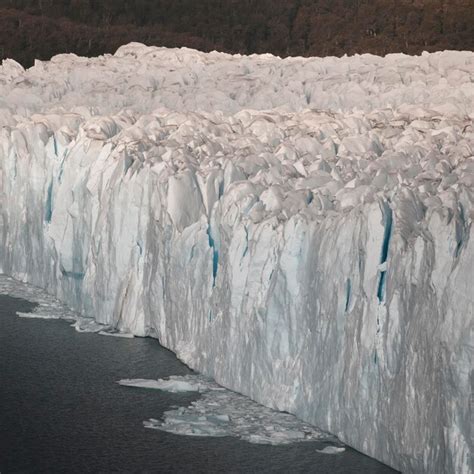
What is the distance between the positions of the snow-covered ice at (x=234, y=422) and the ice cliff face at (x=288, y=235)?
0.15 metres

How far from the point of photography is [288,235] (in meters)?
9.07

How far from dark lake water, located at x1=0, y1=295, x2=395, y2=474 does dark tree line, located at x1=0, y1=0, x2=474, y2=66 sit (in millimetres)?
20373

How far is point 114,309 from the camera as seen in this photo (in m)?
12.1

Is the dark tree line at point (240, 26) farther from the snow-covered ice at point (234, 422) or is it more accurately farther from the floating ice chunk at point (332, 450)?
the floating ice chunk at point (332, 450)

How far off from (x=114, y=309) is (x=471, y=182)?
16.1 feet

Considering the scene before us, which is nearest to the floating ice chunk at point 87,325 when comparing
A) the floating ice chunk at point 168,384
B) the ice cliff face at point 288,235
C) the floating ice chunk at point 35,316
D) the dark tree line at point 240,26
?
the ice cliff face at point 288,235

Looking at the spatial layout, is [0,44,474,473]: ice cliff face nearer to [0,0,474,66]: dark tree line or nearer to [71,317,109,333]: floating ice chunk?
[71,317,109,333]: floating ice chunk

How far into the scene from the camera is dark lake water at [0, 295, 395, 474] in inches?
317

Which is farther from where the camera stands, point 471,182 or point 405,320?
point 471,182

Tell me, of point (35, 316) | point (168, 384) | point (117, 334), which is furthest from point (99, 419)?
point (35, 316)

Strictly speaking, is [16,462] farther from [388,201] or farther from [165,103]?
[165,103]

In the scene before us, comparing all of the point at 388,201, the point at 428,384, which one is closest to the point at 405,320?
the point at 428,384

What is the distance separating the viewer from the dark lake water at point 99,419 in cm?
805

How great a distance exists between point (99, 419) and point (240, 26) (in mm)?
27055
